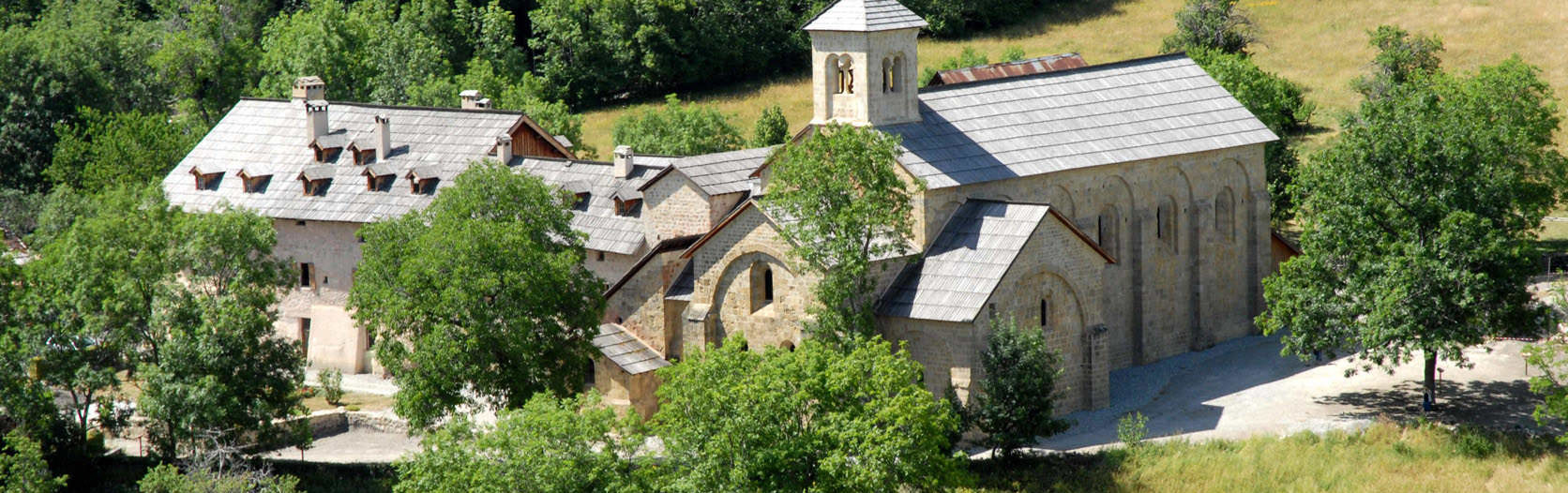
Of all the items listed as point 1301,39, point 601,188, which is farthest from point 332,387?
point 1301,39

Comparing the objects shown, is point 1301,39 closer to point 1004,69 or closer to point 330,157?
point 1004,69

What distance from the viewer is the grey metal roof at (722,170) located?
58469 millimetres

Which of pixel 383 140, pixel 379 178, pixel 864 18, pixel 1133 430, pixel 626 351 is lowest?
pixel 1133 430

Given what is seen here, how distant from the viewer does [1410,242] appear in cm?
5209

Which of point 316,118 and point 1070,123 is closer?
point 1070,123

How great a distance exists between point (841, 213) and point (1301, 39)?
55.8 meters

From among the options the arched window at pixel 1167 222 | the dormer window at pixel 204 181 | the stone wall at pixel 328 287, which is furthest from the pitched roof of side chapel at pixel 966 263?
the dormer window at pixel 204 181

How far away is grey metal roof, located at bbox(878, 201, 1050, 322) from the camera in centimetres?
5238

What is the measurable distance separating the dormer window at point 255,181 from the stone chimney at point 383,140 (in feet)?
13.4

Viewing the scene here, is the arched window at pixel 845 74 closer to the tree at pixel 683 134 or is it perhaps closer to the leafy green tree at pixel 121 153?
the tree at pixel 683 134

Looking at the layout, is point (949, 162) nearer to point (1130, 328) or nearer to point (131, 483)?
point (1130, 328)

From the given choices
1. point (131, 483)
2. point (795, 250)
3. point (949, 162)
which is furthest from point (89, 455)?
point (949, 162)

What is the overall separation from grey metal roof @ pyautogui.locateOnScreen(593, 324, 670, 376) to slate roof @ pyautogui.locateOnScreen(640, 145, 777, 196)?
16.1 feet

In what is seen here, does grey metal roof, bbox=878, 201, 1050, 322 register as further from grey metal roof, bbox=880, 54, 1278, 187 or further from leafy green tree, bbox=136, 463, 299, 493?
leafy green tree, bbox=136, 463, 299, 493
